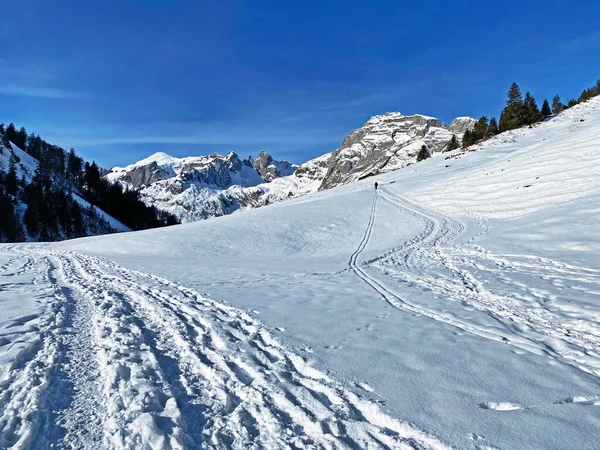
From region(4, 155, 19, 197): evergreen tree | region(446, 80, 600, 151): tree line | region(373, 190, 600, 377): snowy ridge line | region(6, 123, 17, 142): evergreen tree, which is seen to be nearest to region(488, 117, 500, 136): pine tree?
region(446, 80, 600, 151): tree line

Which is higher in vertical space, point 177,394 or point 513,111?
point 513,111

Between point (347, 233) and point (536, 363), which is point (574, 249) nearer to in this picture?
point (536, 363)

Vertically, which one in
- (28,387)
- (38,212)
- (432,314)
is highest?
(38,212)

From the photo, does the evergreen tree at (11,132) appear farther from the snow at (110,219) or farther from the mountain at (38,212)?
the snow at (110,219)

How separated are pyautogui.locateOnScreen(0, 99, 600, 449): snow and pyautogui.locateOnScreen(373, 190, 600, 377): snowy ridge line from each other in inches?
2.7

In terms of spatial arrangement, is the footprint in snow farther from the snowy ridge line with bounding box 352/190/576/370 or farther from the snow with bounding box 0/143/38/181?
the snow with bounding box 0/143/38/181

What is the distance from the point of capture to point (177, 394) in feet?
15.6

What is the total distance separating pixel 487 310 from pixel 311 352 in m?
5.33

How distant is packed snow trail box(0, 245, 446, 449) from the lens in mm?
3869


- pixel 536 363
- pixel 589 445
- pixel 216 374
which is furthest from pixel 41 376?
pixel 536 363

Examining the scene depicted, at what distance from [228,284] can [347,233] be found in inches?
638

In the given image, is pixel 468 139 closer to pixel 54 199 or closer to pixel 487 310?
pixel 487 310

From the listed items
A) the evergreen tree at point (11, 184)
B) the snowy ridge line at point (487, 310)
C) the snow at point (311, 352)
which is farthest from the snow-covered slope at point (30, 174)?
the snowy ridge line at point (487, 310)

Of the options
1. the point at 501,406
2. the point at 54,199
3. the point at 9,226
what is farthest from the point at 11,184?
the point at 501,406
